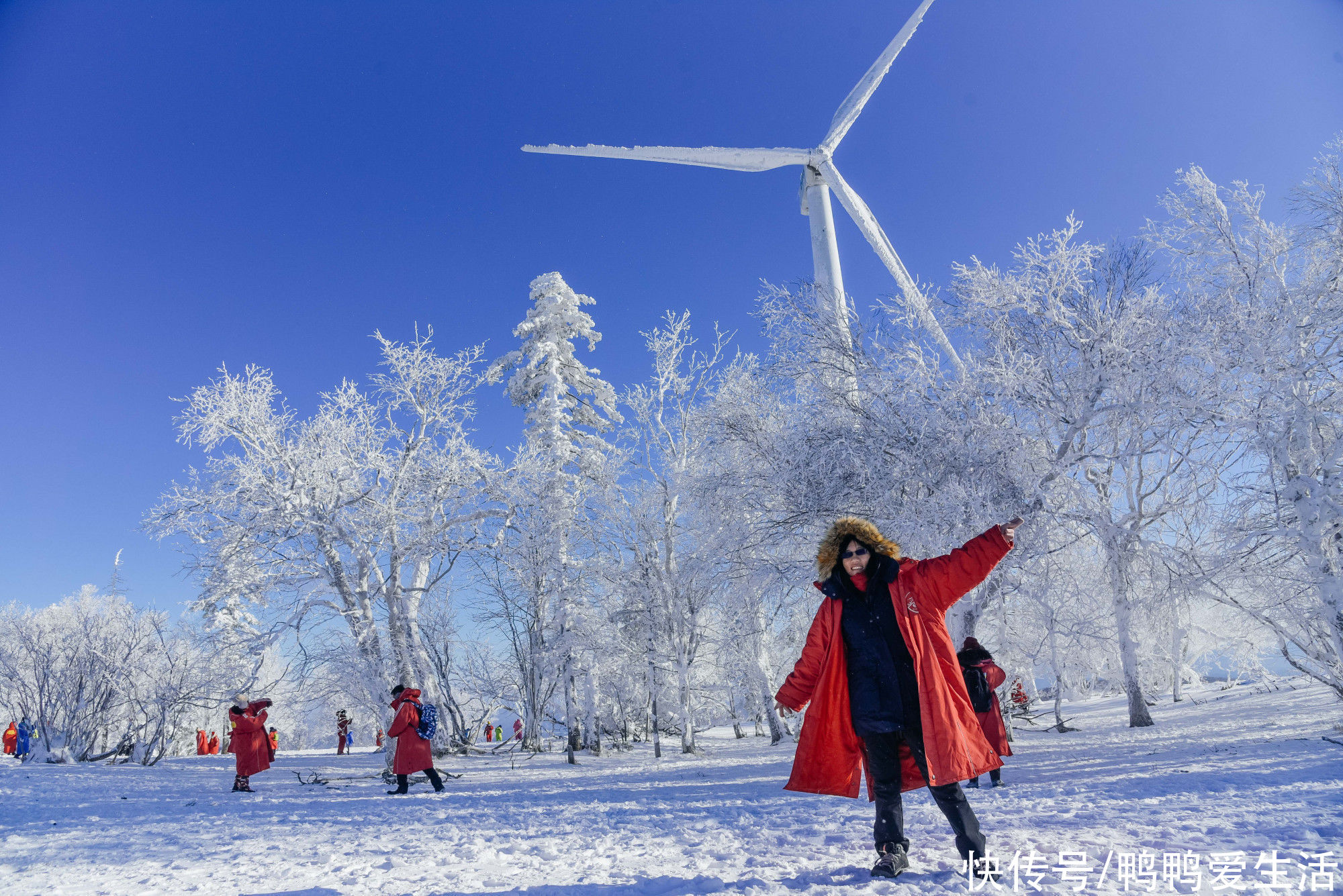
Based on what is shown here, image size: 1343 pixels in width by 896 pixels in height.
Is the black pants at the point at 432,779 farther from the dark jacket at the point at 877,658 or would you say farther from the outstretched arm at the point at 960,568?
the outstretched arm at the point at 960,568

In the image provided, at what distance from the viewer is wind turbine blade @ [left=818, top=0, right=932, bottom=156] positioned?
57.7ft

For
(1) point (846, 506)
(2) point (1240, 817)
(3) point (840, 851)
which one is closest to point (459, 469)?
(1) point (846, 506)

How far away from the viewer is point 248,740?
10875mm

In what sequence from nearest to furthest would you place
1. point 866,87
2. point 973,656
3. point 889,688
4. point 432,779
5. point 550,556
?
1. point 889,688
2. point 973,656
3. point 432,779
4. point 550,556
5. point 866,87

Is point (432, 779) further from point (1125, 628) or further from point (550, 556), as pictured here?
point (1125, 628)

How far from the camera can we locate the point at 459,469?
16.0 metres

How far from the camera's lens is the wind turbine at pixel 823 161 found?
16.8 m

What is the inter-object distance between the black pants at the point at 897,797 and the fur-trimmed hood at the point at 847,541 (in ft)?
2.96

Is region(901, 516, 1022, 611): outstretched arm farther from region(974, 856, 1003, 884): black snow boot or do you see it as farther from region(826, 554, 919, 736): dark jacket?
region(974, 856, 1003, 884): black snow boot

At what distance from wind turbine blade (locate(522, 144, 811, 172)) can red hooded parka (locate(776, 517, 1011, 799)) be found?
17.0 meters

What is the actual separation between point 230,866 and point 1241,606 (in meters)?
10.5

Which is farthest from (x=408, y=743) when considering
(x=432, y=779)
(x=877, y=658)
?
(x=877, y=658)

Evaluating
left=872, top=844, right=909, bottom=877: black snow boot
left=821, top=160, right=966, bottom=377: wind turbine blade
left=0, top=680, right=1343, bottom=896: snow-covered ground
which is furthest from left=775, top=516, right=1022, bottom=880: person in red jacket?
left=821, top=160, right=966, bottom=377: wind turbine blade

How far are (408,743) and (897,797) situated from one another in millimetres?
Result: 8007
